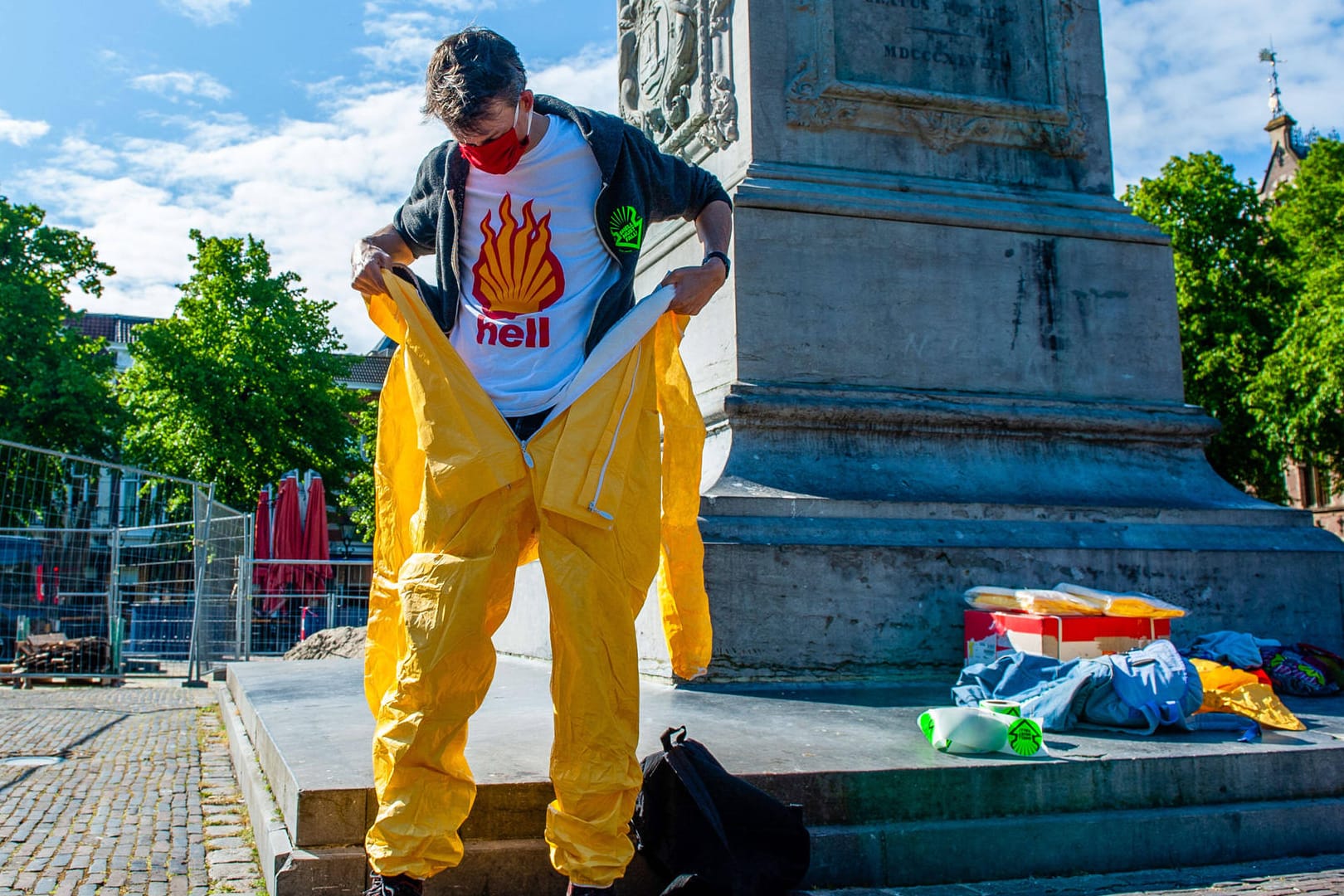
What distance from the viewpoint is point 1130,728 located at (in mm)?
3627

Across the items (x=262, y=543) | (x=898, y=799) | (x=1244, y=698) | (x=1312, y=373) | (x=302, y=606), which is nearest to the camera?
(x=898, y=799)

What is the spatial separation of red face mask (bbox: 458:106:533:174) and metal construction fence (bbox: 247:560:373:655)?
12.6 metres

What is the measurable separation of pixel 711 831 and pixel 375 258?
1540 millimetres

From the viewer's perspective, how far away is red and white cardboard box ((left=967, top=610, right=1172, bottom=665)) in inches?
162

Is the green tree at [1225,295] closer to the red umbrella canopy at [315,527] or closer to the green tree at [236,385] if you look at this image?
the red umbrella canopy at [315,527]

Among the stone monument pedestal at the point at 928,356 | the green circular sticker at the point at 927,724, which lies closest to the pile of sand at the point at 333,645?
the stone monument pedestal at the point at 928,356

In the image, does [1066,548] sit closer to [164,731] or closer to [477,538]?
[477,538]

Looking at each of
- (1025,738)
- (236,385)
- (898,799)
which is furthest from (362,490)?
(898,799)

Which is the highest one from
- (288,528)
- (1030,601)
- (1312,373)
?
(1312,373)

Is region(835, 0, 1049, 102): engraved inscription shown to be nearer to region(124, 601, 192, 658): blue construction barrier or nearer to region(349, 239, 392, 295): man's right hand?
region(349, 239, 392, 295): man's right hand

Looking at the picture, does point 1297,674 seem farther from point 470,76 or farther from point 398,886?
point 470,76

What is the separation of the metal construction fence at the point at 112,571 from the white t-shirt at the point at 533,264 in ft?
27.5

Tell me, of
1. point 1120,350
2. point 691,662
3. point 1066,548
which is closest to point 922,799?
point 691,662

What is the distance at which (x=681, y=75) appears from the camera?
20.2 feet
